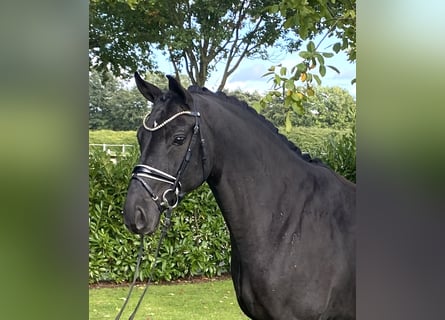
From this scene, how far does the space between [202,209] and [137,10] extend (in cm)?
256

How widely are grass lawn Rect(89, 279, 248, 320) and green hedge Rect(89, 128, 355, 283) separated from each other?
0.14 m

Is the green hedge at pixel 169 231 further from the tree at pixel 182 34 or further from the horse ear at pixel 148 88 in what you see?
the horse ear at pixel 148 88

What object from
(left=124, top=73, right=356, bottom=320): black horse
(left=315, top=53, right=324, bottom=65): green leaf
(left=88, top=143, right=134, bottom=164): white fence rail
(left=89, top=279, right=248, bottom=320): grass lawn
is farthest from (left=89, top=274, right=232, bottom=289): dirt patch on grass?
(left=315, top=53, right=324, bottom=65): green leaf

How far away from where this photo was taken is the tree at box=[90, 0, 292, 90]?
599cm

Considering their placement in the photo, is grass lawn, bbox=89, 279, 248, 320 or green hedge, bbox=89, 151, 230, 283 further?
green hedge, bbox=89, 151, 230, 283

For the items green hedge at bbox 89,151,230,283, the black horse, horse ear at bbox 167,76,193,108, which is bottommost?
green hedge at bbox 89,151,230,283

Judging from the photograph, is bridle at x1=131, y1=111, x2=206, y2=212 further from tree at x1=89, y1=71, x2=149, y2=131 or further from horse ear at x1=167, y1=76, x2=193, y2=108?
tree at x1=89, y1=71, x2=149, y2=131

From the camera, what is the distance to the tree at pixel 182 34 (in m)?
5.99

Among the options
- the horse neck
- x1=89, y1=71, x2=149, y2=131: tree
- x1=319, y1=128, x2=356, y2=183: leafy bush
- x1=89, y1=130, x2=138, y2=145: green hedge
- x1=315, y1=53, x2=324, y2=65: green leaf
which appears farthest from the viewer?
x1=89, y1=71, x2=149, y2=131: tree

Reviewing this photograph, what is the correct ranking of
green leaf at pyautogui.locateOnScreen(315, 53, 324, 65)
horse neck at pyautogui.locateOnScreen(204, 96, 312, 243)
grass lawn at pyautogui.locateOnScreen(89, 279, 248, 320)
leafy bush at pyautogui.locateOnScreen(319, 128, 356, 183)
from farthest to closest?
leafy bush at pyautogui.locateOnScreen(319, 128, 356, 183), grass lawn at pyautogui.locateOnScreen(89, 279, 248, 320), green leaf at pyautogui.locateOnScreen(315, 53, 324, 65), horse neck at pyautogui.locateOnScreen(204, 96, 312, 243)
